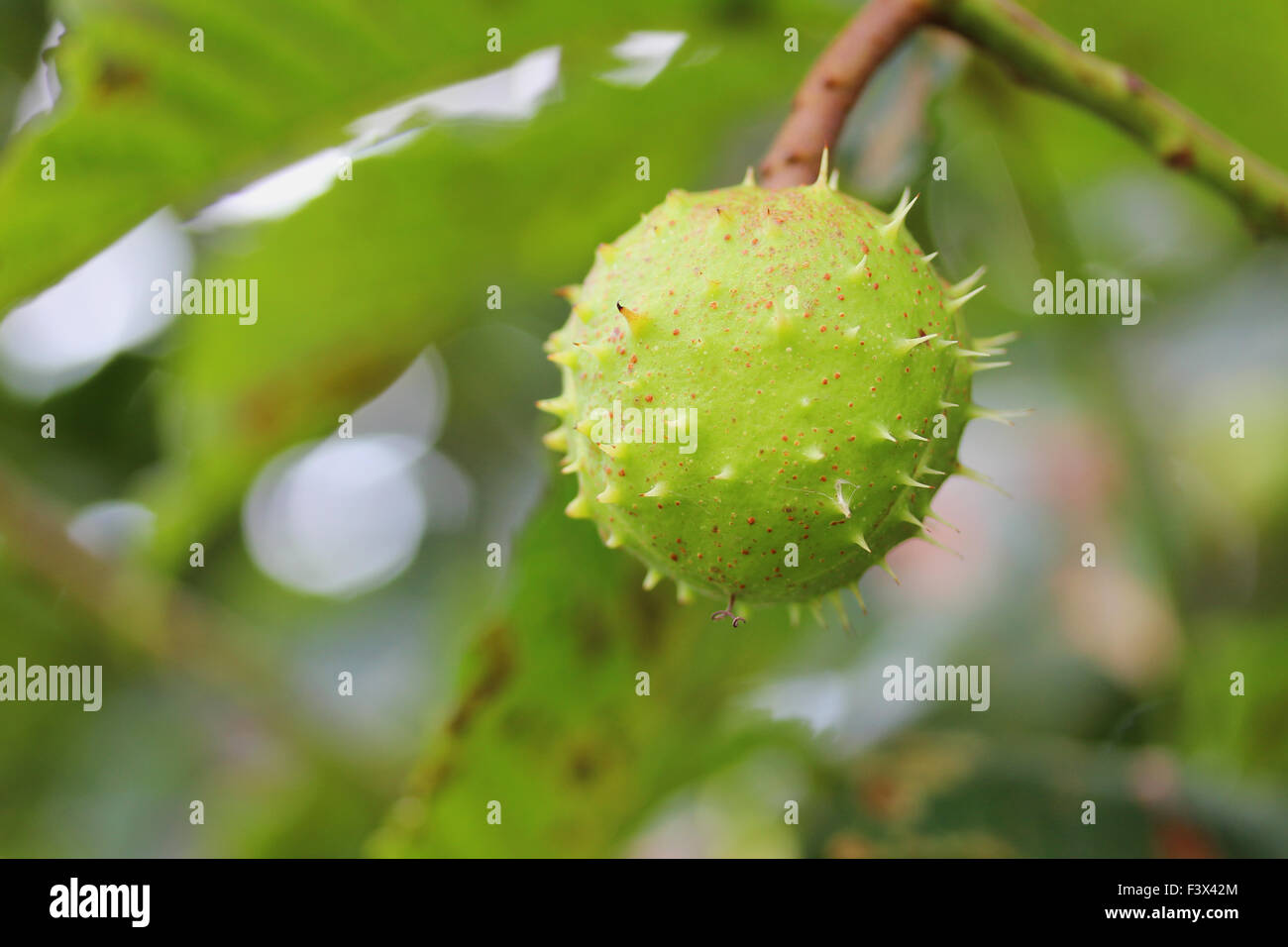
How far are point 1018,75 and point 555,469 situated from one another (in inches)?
31.7

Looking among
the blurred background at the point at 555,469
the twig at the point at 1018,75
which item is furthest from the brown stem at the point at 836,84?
the blurred background at the point at 555,469

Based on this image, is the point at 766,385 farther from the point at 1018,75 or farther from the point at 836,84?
the point at 1018,75

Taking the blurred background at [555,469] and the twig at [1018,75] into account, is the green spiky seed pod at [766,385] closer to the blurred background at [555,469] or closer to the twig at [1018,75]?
the twig at [1018,75]

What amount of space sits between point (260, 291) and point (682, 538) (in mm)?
1206

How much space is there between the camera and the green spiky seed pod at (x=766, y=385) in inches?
44.9

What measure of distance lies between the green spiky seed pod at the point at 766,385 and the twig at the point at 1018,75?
0.31 feet

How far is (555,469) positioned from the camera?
66.0 inches

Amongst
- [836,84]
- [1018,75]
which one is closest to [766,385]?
[836,84]

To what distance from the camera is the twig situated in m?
1.26

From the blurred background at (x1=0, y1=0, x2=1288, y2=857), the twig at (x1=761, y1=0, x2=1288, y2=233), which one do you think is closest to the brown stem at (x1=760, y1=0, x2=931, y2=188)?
the twig at (x1=761, y1=0, x2=1288, y2=233)

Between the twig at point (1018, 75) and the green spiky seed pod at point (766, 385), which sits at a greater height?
the twig at point (1018, 75)

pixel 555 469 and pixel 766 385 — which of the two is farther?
pixel 555 469

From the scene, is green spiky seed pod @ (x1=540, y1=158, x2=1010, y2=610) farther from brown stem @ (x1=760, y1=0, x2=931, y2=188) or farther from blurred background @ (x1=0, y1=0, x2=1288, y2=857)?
blurred background @ (x1=0, y1=0, x2=1288, y2=857)

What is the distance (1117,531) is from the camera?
2561mm
